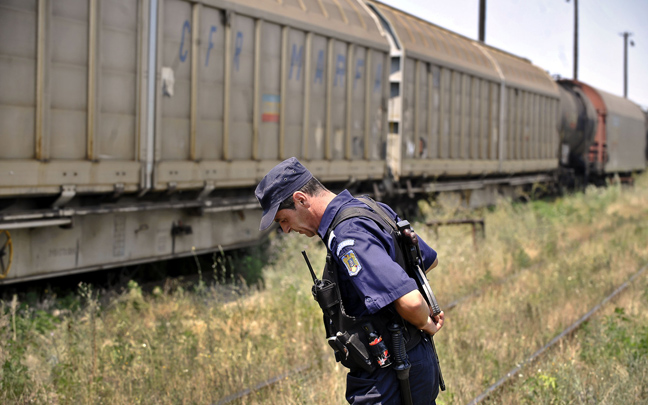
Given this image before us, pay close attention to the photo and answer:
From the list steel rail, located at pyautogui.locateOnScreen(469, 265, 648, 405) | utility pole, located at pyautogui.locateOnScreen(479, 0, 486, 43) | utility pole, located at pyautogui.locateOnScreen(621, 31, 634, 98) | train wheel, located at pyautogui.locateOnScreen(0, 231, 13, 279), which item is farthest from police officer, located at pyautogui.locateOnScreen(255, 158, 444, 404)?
utility pole, located at pyautogui.locateOnScreen(621, 31, 634, 98)

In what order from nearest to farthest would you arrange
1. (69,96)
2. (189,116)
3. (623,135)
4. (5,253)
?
(5,253)
(69,96)
(189,116)
(623,135)

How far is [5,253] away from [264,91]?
3.85 meters

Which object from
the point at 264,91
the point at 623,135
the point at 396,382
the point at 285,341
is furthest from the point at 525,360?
the point at 623,135

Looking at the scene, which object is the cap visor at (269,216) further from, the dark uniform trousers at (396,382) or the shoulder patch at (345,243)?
the dark uniform trousers at (396,382)

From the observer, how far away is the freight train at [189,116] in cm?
572

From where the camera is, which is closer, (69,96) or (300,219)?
(300,219)

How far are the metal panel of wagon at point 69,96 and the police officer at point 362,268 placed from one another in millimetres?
3996

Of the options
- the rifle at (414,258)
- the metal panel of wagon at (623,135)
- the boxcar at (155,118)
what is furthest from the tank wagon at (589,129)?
the rifle at (414,258)

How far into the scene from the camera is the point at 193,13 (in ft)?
23.2

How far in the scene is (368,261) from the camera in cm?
228

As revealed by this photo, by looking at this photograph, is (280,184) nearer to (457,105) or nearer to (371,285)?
(371,285)

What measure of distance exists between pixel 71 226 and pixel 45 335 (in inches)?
50.6

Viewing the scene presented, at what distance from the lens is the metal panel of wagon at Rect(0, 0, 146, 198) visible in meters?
5.47

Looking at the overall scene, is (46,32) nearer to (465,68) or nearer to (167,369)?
(167,369)
